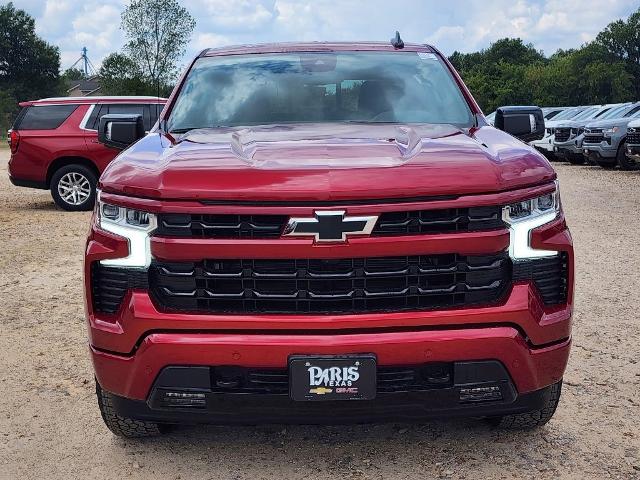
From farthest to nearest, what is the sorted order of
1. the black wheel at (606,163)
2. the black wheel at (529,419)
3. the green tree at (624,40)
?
the green tree at (624,40), the black wheel at (606,163), the black wheel at (529,419)

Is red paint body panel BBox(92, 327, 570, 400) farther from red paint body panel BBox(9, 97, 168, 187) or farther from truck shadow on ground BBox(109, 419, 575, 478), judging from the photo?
red paint body panel BBox(9, 97, 168, 187)

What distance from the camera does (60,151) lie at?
44.3 ft

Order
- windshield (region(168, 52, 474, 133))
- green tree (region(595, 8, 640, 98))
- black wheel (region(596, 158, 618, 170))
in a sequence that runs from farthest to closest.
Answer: green tree (region(595, 8, 640, 98)), black wheel (region(596, 158, 618, 170)), windshield (region(168, 52, 474, 133))

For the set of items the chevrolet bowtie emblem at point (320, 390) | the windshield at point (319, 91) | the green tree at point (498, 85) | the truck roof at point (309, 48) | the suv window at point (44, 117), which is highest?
the truck roof at point (309, 48)

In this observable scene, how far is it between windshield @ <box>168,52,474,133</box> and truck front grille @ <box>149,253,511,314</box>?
128cm

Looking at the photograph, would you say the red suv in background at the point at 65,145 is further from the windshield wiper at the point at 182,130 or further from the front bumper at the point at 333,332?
the front bumper at the point at 333,332

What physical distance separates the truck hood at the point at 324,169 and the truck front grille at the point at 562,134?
69.3ft

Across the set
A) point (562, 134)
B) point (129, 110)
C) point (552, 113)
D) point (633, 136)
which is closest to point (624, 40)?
point (552, 113)

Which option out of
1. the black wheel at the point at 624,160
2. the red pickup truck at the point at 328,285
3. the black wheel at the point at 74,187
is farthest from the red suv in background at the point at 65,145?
the black wheel at the point at 624,160

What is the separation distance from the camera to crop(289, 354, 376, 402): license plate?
303 cm

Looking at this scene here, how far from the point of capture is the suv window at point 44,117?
13578mm

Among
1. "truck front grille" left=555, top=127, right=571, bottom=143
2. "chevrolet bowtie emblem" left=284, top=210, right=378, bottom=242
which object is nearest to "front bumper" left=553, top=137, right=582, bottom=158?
"truck front grille" left=555, top=127, right=571, bottom=143

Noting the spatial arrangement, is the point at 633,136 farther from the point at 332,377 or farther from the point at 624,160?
the point at 332,377

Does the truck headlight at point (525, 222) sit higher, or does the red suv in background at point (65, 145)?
the truck headlight at point (525, 222)
